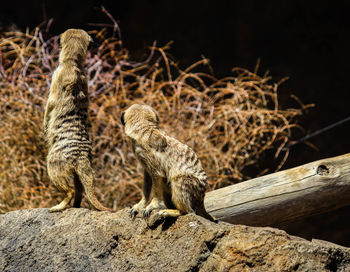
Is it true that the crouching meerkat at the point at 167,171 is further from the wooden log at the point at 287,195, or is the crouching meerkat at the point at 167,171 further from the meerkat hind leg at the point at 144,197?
the wooden log at the point at 287,195

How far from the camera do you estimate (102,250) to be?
256 centimetres

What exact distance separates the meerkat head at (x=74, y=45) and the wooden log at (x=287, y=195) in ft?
4.94

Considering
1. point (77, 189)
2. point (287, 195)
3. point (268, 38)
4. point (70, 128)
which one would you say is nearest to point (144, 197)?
point (77, 189)

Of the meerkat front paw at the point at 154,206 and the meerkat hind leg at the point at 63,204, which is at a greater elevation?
the meerkat front paw at the point at 154,206

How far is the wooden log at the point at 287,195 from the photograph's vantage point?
11.9 ft

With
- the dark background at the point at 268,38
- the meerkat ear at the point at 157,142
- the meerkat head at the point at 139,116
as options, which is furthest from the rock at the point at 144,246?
the dark background at the point at 268,38

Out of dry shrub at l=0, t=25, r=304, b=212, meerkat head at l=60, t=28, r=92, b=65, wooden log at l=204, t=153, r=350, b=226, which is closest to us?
meerkat head at l=60, t=28, r=92, b=65

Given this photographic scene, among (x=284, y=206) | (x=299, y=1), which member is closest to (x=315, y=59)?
(x=299, y=1)

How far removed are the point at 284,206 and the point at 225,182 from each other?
161 centimetres

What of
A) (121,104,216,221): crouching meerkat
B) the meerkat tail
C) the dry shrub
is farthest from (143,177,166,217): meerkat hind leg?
the dry shrub

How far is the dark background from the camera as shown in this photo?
267 inches

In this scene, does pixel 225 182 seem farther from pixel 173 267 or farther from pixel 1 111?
pixel 173 267

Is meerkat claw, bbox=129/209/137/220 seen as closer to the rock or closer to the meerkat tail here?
the rock

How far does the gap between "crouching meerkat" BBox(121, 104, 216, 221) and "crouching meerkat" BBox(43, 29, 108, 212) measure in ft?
1.66
